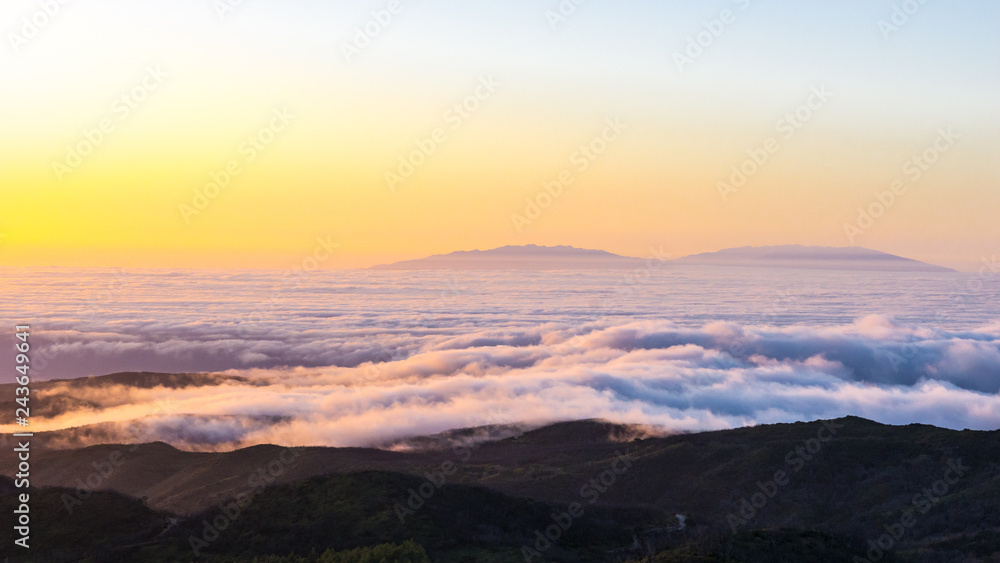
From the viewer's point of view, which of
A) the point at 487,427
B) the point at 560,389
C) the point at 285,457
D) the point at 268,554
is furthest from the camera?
the point at 560,389

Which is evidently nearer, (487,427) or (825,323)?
(487,427)

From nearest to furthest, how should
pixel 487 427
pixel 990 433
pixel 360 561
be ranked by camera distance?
pixel 360 561, pixel 990 433, pixel 487 427

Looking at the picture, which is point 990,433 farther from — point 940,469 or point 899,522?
point 899,522

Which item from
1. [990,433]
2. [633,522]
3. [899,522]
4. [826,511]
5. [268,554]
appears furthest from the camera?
[990,433]

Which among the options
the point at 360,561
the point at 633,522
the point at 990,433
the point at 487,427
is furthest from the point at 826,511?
the point at 487,427

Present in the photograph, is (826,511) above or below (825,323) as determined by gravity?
below

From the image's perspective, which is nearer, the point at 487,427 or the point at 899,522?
the point at 899,522

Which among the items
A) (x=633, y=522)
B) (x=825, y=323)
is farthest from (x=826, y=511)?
(x=825, y=323)

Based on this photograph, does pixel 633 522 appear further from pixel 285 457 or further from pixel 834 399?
pixel 834 399

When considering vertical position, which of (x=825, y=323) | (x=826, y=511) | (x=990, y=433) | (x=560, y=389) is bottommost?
(x=826, y=511)
